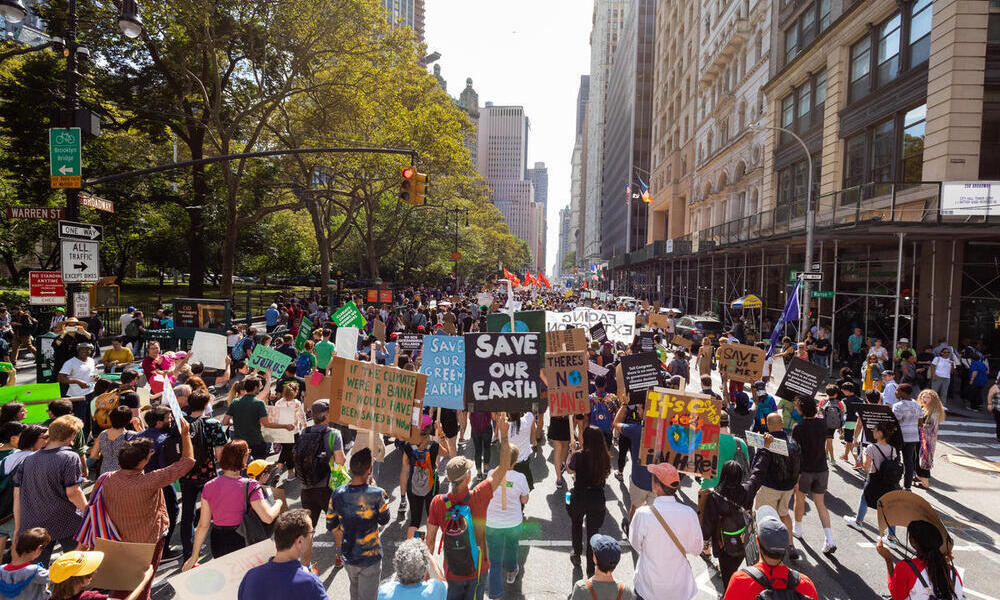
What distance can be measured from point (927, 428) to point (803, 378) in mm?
2486

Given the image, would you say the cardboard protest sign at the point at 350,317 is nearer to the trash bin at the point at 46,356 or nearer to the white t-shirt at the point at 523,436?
the white t-shirt at the point at 523,436

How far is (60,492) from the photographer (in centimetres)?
487

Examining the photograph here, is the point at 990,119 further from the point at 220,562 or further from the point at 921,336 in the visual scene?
the point at 220,562

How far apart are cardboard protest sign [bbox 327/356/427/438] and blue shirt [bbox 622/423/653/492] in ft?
8.76

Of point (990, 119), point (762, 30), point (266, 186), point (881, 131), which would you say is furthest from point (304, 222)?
point (990, 119)

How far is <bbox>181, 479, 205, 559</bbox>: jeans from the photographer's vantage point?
18.7 ft

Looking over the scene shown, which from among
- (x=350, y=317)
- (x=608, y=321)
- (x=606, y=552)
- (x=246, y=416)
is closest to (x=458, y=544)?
(x=606, y=552)

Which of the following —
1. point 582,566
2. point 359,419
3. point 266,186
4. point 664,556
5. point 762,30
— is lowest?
point 582,566

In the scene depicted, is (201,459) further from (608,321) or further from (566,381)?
(608,321)

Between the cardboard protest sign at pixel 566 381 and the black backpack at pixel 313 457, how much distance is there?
3245 mm

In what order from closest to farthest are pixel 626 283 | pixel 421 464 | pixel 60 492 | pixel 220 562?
1. pixel 220 562
2. pixel 60 492
3. pixel 421 464
4. pixel 626 283

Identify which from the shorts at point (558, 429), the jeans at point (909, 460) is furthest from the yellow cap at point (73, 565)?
the jeans at point (909, 460)

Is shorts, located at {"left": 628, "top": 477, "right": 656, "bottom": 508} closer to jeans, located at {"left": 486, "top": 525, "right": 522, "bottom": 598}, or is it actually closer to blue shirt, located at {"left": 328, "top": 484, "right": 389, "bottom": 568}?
jeans, located at {"left": 486, "top": 525, "right": 522, "bottom": 598}

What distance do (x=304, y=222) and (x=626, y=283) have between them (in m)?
45.6
